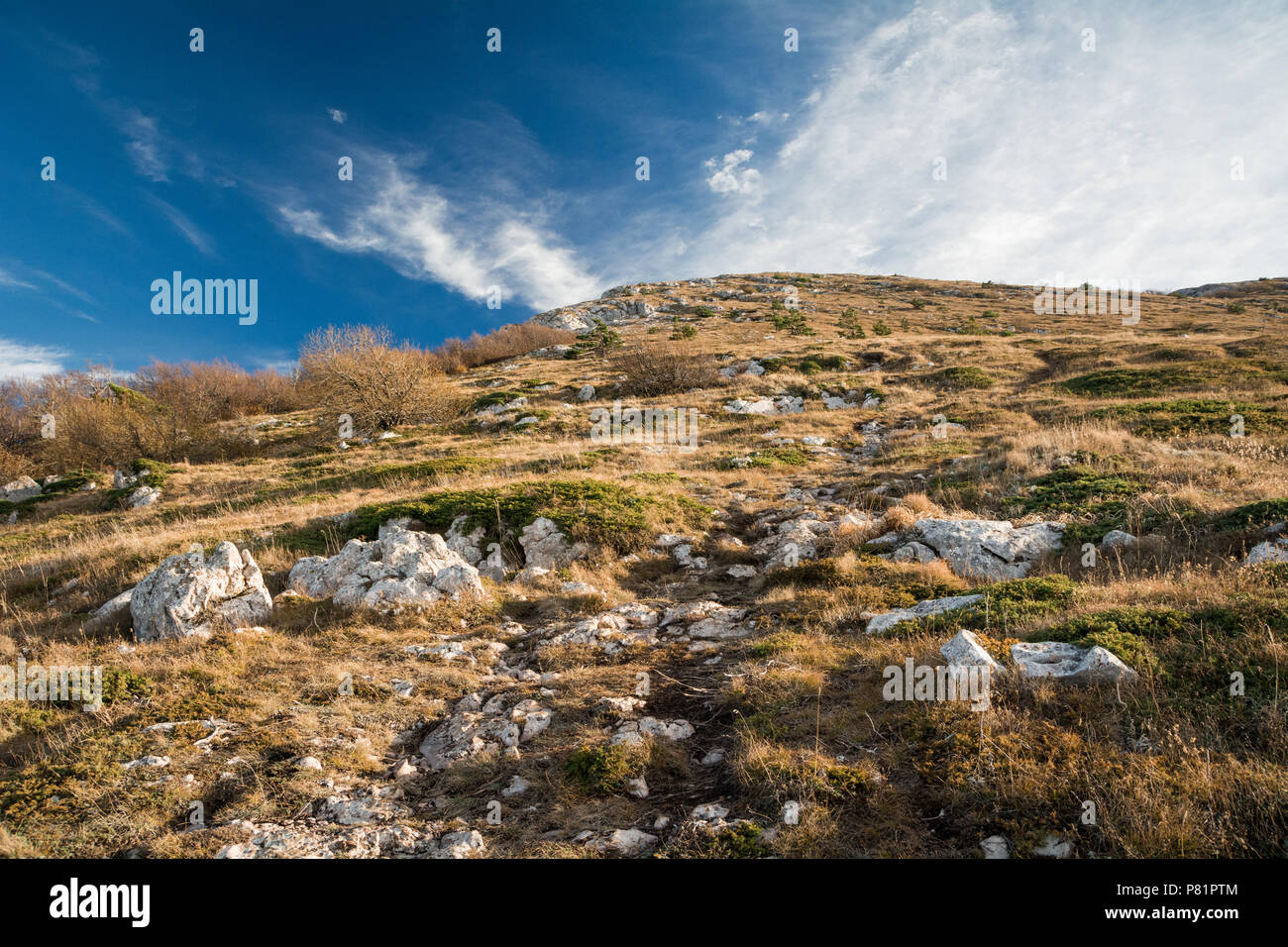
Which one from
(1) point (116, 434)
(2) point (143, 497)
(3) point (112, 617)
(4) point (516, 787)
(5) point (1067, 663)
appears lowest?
(4) point (516, 787)

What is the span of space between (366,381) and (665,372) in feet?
56.5

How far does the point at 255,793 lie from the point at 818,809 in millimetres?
4449

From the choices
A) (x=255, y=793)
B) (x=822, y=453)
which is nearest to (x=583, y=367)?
(x=822, y=453)

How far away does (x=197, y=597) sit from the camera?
7875 millimetres

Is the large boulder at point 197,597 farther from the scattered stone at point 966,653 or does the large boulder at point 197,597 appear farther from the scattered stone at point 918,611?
the scattered stone at point 966,653

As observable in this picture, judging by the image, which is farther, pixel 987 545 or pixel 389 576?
pixel 389 576

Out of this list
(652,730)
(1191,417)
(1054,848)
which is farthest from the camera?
(1191,417)

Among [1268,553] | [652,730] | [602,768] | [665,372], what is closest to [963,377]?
[665,372]

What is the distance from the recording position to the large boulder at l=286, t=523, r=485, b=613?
8609 millimetres

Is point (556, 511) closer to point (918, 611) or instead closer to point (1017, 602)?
point (918, 611)

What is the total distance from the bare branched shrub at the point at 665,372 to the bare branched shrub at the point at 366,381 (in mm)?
12591

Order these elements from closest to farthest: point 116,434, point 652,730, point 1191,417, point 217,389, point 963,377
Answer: point 652,730 → point 1191,417 → point 116,434 → point 963,377 → point 217,389

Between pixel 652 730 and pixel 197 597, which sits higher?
pixel 197 597

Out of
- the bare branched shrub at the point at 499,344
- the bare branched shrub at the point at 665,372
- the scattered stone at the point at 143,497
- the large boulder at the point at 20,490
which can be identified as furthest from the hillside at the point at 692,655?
the bare branched shrub at the point at 499,344
